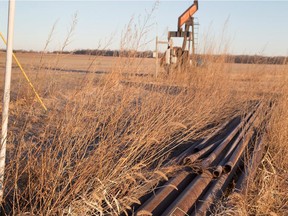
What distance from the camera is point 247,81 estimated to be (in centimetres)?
840

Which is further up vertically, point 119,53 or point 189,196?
point 119,53

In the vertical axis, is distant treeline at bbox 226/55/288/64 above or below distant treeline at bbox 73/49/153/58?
above

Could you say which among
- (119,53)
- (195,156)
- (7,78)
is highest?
(119,53)

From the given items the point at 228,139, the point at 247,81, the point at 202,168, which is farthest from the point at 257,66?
the point at 202,168

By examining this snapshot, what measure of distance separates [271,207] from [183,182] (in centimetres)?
80

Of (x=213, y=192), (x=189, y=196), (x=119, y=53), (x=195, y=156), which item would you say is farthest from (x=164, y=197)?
(x=119, y=53)

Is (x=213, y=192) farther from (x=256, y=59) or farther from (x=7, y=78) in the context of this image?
(x=256, y=59)

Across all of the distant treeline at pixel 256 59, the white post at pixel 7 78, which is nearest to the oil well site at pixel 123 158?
the white post at pixel 7 78

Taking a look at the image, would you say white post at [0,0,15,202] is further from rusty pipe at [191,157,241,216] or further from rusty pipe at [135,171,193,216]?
rusty pipe at [191,157,241,216]

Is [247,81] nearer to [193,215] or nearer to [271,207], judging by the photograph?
[271,207]

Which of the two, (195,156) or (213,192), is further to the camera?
(195,156)

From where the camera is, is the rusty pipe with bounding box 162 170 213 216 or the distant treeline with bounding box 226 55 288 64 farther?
the distant treeline with bounding box 226 55 288 64

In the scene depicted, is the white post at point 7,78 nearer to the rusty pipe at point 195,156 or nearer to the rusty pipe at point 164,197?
the rusty pipe at point 164,197

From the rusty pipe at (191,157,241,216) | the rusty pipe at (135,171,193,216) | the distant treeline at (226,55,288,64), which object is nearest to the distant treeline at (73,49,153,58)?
the rusty pipe at (135,171,193,216)
